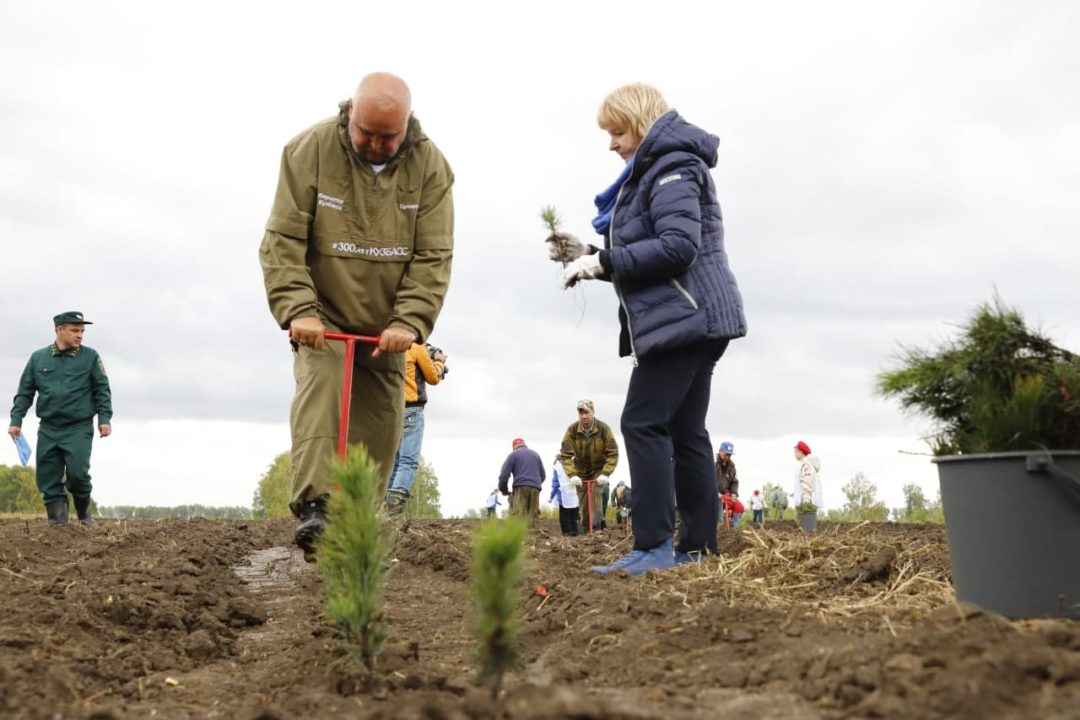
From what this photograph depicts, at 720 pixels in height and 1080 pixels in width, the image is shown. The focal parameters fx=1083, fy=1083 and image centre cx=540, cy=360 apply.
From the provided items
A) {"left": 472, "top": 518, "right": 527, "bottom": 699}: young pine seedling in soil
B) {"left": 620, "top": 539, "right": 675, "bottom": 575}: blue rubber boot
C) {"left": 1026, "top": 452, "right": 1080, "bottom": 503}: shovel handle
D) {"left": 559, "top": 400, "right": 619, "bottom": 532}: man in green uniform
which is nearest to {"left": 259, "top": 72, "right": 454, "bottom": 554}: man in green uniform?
{"left": 620, "top": 539, "right": 675, "bottom": 575}: blue rubber boot

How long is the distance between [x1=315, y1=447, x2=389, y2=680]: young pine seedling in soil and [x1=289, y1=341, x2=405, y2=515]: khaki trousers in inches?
64.4

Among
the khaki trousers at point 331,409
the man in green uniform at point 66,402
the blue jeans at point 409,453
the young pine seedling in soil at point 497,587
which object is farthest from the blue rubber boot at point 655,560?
the man in green uniform at point 66,402

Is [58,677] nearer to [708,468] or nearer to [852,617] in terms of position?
[852,617]

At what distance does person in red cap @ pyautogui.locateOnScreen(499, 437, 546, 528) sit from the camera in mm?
13586

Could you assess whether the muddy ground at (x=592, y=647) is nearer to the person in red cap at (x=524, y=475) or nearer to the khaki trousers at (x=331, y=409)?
the khaki trousers at (x=331, y=409)

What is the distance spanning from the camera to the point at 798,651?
330 cm

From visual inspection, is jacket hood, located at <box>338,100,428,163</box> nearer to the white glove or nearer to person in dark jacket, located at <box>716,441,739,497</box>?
the white glove

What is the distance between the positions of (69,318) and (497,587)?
937 cm

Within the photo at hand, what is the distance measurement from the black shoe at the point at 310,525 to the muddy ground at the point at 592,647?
0.43m

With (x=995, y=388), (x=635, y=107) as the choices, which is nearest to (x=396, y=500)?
(x=635, y=107)

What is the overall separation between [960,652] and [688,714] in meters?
0.75

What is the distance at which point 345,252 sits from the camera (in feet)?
18.1

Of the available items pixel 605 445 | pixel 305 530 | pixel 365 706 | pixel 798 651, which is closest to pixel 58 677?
pixel 365 706

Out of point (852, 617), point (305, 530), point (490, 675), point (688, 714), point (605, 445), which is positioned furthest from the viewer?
point (605, 445)
